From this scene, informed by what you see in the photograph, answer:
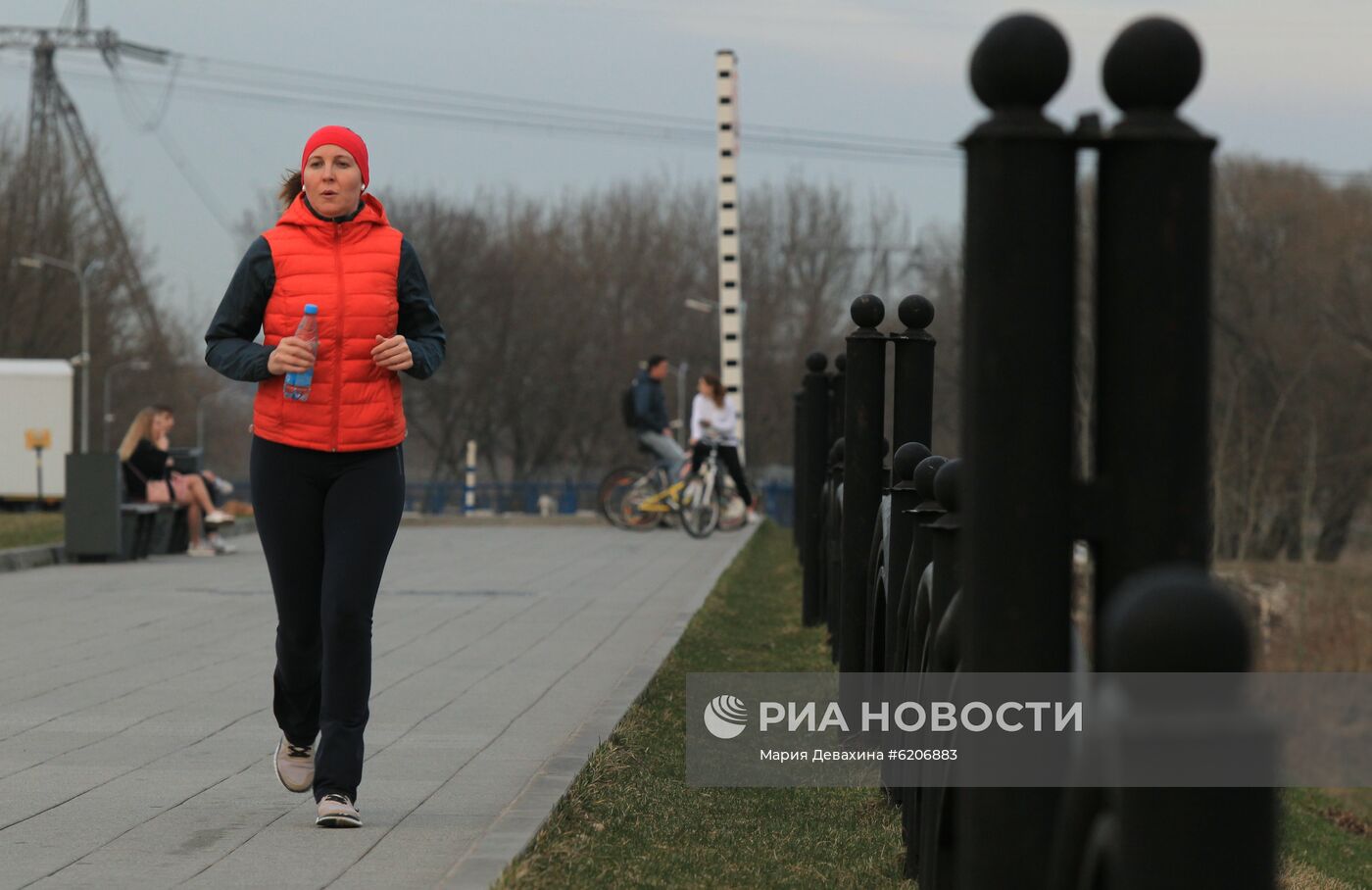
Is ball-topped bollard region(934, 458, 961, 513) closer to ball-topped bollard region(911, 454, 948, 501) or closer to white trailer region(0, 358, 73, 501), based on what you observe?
ball-topped bollard region(911, 454, 948, 501)

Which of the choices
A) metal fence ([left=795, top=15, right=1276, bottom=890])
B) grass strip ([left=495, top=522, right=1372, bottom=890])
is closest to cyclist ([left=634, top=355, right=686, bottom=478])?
grass strip ([left=495, top=522, right=1372, bottom=890])

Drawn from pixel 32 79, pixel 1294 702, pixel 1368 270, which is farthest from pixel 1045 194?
pixel 32 79

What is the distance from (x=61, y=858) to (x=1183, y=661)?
12.2 feet

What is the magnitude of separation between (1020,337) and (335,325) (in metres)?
3.14

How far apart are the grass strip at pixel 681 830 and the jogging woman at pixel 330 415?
0.74m

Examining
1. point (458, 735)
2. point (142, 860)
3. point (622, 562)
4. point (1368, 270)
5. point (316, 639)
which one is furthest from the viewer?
point (1368, 270)

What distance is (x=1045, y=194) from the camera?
2.55m

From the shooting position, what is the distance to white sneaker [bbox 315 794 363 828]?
5.22m

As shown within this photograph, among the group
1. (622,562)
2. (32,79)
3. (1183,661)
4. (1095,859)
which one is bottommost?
(622,562)

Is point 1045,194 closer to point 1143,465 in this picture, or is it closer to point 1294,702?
point 1143,465

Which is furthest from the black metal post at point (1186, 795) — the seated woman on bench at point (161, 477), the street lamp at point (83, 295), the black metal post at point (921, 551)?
the street lamp at point (83, 295)

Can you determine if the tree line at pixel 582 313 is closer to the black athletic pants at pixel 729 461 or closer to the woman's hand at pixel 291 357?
the black athletic pants at pixel 729 461

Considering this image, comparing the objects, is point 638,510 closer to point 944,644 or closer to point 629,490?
point 629,490

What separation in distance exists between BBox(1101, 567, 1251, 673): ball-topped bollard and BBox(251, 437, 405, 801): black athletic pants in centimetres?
361
